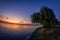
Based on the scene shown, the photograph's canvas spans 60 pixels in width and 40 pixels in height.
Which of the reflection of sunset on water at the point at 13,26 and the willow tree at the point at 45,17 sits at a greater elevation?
the willow tree at the point at 45,17

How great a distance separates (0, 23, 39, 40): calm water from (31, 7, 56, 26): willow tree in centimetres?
8

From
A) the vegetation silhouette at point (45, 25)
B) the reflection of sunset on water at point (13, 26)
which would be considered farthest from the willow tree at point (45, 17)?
the reflection of sunset on water at point (13, 26)

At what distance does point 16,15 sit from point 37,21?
24 centimetres

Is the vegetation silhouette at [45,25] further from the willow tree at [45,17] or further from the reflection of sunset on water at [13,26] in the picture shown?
the reflection of sunset on water at [13,26]

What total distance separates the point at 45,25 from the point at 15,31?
342 millimetres

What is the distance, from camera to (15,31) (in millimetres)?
1392

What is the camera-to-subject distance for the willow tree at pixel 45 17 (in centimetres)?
138

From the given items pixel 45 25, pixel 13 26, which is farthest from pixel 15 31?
pixel 45 25

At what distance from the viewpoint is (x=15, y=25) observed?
138 cm

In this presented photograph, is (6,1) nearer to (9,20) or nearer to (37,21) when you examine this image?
(9,20)

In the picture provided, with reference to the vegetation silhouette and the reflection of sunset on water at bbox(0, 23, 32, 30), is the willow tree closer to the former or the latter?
the vegetation silhouette

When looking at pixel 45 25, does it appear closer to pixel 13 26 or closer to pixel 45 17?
pixel 45 17

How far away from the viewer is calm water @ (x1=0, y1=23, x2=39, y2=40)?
137 centimetres

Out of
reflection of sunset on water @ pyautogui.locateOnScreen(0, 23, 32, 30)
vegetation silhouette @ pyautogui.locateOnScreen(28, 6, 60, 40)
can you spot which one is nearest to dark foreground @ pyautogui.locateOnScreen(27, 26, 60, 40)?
vegetation silhouette @ pyautogui.locateOnScreen(28, 6, 60, 40)
